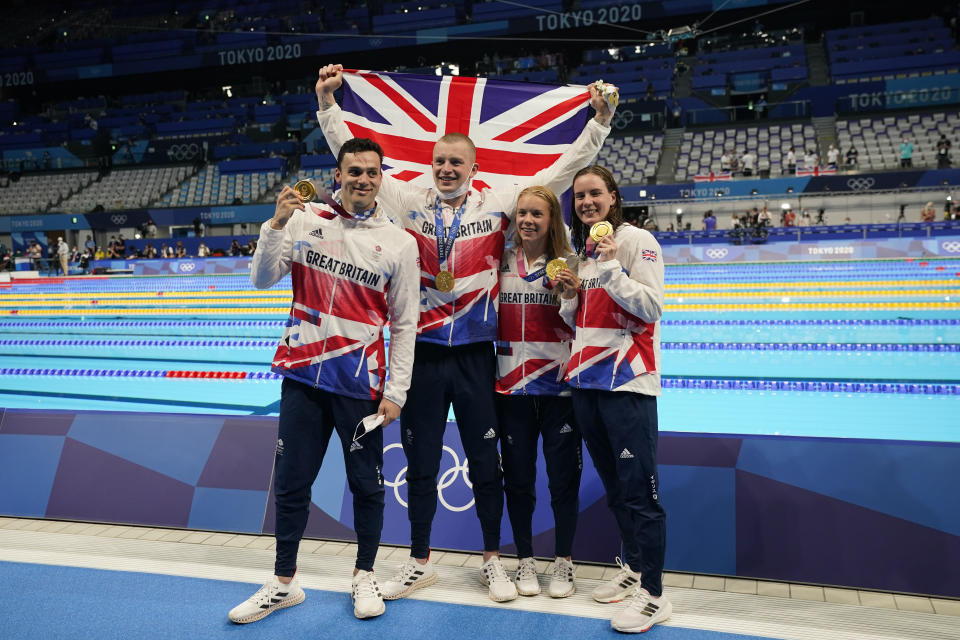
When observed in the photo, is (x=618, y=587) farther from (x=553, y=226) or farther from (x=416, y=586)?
(x=553, y=226)

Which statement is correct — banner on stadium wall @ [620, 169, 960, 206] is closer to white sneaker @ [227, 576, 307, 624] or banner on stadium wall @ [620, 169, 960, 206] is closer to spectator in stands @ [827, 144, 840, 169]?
spectator in stands @ [827, 144, 840, 169]

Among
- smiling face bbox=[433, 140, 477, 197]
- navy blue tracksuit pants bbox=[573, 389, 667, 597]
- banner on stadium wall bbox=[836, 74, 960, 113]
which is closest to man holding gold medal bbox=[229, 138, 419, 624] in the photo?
smiling face bbox=[433, 140, 477, 197]

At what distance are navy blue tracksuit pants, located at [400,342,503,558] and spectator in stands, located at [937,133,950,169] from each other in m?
19.8

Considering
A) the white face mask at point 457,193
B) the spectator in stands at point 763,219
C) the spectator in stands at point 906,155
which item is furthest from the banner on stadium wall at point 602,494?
the spectator in stands at point 906,155

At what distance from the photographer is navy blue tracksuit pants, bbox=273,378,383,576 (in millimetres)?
2646

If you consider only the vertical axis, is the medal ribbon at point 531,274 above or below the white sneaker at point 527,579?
above

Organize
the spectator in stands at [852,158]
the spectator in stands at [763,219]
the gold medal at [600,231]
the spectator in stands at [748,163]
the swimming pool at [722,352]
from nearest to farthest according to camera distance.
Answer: the gold medal at [600,231] < the swimming pool at [722,352] < the spectator in stands at [763,219] < the spectator in stands at [852,158] < the spectator in stands at [748,163]

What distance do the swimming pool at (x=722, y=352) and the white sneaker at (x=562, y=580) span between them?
3.04 meters

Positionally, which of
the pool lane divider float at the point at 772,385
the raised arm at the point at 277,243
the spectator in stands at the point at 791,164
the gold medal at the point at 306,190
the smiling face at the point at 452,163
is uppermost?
the spectator in stands at the point at 791,164

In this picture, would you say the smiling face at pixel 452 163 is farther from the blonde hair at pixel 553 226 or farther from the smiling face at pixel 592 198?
the smiling face at pixel 592 198

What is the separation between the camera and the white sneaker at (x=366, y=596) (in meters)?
2.63

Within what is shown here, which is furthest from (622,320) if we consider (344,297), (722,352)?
(722,352)

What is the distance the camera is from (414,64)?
31.7 m

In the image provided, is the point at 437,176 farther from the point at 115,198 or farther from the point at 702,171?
the point at 115,198
